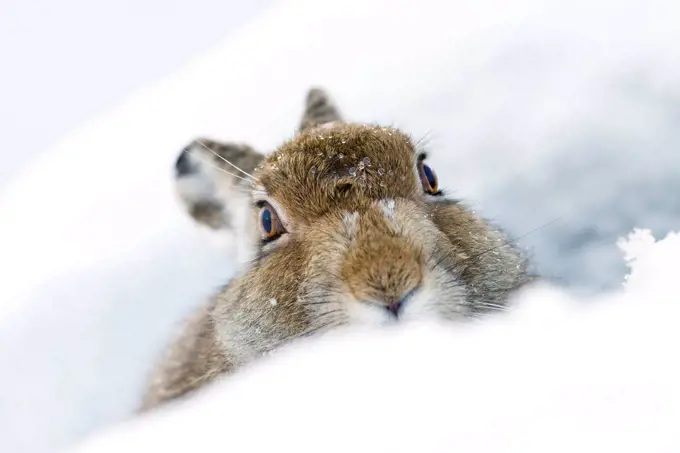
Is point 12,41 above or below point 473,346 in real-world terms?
above

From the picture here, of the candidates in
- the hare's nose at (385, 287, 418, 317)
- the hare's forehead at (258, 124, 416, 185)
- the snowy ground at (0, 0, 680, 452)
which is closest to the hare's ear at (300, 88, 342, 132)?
the snowy ground at (0, 0, 680, 452)

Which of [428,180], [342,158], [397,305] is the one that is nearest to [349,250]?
[397,305]

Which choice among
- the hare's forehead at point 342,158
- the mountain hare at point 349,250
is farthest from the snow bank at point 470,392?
the hare's forehead at point 342,158

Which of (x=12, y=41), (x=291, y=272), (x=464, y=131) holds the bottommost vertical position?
(x=291, y=272)

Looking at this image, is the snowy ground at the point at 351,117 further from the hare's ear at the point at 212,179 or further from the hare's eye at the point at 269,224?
the hare's eye at the point at 269,224

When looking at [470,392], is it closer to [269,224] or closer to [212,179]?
[269,224]

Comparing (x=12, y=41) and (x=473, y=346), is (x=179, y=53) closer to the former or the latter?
(x=12, y=41)

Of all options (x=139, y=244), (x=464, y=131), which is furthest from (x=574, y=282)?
(x=139, y=244)
